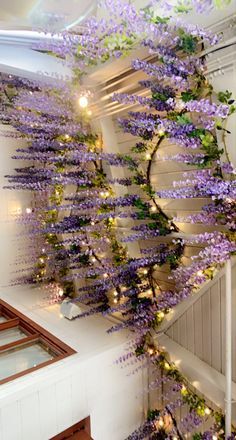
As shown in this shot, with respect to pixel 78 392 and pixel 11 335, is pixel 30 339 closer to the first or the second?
pixel 11 335

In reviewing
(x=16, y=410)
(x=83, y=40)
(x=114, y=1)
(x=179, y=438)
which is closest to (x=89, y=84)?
(x=83, y=40)

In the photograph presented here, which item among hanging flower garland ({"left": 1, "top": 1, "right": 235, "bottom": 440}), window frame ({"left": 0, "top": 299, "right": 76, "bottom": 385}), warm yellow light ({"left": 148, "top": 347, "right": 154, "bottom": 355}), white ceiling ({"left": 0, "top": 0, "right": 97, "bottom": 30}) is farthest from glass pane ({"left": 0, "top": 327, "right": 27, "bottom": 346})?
white ceiling ({"left": 0, "top": 0, "right": 97, "bottom": 30})

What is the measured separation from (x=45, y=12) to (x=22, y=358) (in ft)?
7.36

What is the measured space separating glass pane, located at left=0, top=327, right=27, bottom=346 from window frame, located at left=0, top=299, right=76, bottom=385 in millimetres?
27

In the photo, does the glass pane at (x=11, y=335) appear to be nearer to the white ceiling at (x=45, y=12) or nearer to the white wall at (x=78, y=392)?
the white wall at (x=78, y=392)

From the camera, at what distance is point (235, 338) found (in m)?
2.11

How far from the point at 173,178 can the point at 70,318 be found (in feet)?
5.16

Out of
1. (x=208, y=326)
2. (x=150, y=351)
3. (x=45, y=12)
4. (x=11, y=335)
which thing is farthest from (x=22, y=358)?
(x=45, y=12)

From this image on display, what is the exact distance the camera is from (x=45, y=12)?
1311 mm

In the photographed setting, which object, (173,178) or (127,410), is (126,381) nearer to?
(127,410)

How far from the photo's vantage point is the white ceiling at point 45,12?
1149 mm

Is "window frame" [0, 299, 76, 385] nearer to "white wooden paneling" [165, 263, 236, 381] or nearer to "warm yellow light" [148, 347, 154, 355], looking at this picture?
"warm yellow light" [148, 347, 154, 355]

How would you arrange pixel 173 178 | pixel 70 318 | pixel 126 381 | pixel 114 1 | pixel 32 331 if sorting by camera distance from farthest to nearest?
pixel 70 318 < pixel 32 331 < pixel 126 381 < pixel 173 178 < pixel 114 1

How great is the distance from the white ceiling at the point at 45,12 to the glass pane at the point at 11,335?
7.65ft
